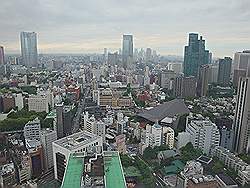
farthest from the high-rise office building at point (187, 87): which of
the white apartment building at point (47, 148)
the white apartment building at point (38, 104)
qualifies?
the white apartment building at point (47, 148)

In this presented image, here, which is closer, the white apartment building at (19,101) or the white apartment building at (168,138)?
the white apartment building at (168,138)

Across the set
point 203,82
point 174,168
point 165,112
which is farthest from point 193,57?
point 174,168

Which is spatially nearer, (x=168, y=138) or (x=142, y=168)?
(x=142, y=168)

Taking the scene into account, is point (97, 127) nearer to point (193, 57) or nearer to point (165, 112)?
point (165, 112)

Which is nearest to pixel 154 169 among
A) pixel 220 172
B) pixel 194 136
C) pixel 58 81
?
pixel 220 172

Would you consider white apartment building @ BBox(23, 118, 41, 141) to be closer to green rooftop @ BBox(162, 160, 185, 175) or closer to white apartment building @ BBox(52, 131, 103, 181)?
white apartment building @ BBox(52, 131, 103, 181)

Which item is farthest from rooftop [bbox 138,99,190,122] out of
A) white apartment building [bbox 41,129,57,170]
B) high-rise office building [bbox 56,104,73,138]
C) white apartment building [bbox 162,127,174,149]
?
white apartment building [bbox 41,129,57,170]

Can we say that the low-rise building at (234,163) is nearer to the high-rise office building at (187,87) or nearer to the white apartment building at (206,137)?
the white apartment building at (206,137)
